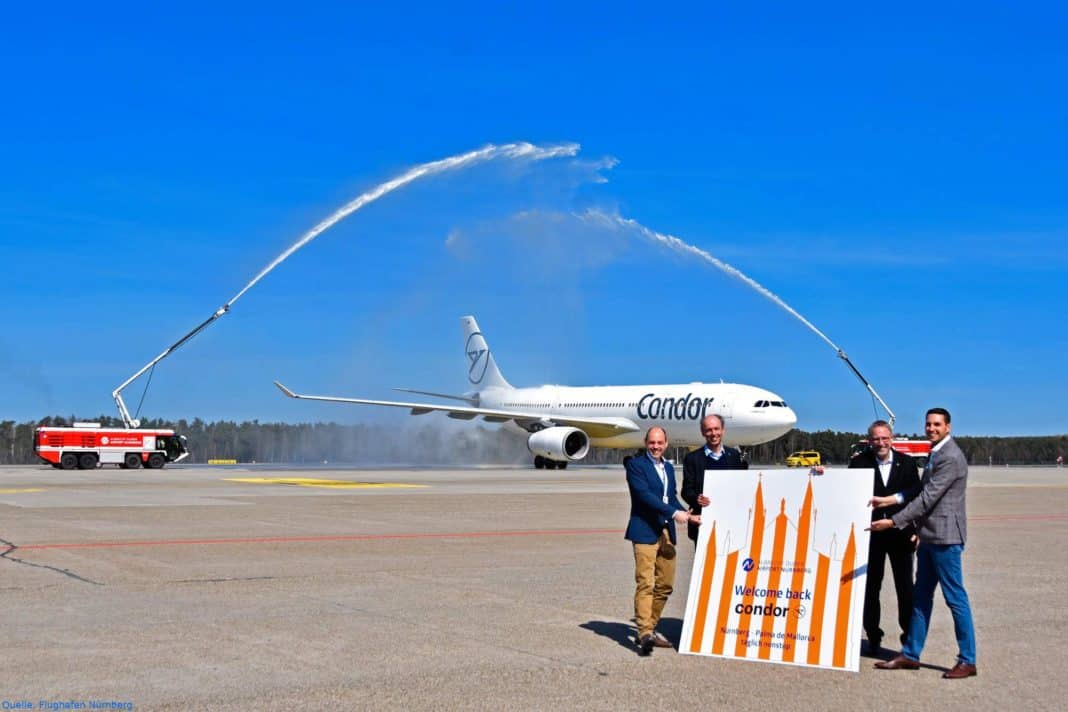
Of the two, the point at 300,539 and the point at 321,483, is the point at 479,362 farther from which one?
the point at 300,539

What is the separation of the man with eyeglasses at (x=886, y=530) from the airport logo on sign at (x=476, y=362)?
214 feet

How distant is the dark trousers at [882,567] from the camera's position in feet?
33.3

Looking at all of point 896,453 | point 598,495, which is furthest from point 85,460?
point 896,453

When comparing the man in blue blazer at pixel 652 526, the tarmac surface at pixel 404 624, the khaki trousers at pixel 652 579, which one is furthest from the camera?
the man in blue blazer at pixel 652 526

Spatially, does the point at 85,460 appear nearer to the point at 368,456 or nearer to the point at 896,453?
the point at 368,456

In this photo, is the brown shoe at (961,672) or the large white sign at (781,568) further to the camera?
the large white sign at (781,568)

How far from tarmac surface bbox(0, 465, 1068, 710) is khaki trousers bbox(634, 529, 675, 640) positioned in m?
0.30

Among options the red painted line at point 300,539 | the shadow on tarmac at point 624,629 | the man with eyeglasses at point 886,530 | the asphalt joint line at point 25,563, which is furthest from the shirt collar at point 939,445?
the red painted line at point 300,539

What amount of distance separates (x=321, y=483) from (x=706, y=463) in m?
31.7

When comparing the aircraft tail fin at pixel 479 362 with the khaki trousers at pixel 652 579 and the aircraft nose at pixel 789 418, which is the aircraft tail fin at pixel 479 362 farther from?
the khaki trousers at pixel 652 579

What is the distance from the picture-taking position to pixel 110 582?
13.6m

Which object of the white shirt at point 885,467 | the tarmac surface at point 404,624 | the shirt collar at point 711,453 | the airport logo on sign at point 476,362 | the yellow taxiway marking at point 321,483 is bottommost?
the tarmac surface at point 404,624

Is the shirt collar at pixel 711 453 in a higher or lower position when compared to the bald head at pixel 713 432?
lower

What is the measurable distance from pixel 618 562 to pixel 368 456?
58559mm
